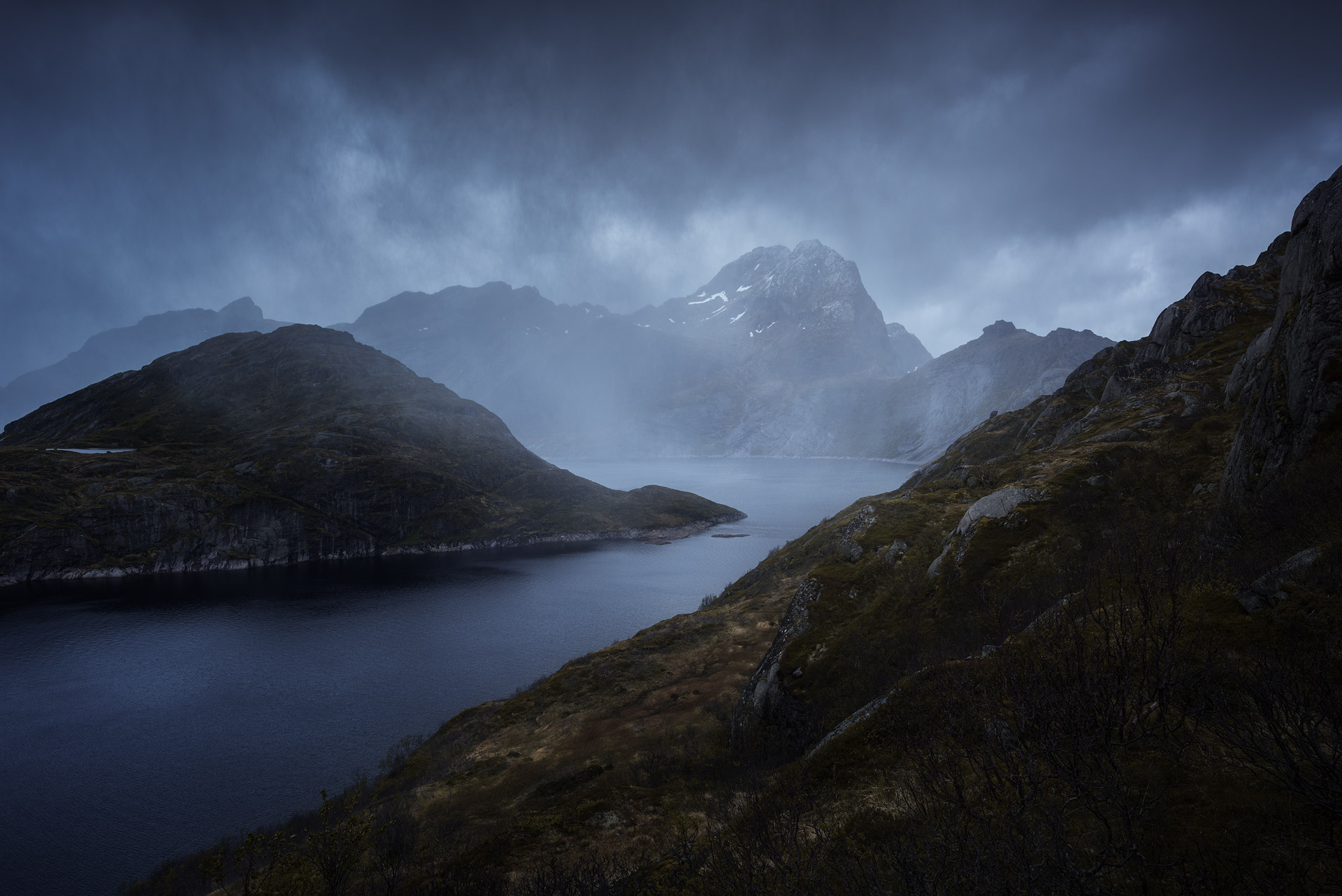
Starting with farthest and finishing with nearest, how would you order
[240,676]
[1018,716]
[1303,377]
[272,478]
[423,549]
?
[423,549]
[272,478]
[240,676]
[1303,377]
[1018,716]

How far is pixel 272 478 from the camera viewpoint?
121875mm

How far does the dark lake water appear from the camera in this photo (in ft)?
99.0

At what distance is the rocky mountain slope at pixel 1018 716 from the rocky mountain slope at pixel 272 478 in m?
102

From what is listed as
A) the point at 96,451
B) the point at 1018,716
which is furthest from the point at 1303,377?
the point at 96,451

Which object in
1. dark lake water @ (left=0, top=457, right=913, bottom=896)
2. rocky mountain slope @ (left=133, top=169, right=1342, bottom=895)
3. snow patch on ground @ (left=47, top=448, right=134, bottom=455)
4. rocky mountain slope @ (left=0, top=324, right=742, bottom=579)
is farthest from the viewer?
snow patch on ground @ (left=47, top=448, right=134, bottom=455)

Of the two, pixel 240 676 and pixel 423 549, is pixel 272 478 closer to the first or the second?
pixel 423 549

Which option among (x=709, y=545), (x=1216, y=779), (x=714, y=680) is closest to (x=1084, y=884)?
(x=1216, y=779)

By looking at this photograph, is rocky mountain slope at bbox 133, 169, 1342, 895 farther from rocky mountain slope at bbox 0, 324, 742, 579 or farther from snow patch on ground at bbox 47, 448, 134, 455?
snow patch on ground at bbox 47, 448, 134, 455

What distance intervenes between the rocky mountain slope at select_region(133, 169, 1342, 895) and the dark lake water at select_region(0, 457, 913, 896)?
26.5ft

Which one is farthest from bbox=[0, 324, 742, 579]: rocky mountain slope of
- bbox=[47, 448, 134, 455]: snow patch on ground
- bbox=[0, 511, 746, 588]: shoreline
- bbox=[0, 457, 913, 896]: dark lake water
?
bbox=[0, 457, 913, 896]: dark lake water

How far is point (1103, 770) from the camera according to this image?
23.7ft

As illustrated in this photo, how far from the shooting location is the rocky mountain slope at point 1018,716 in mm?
6523

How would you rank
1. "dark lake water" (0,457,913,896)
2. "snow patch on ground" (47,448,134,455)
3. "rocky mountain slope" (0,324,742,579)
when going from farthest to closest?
"snow patch on ground" (47,448,134,455)
"rocky mountain slope" (0,324,742,579)
"dark lake water" (0,457,913,896)

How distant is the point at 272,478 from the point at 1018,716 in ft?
491
